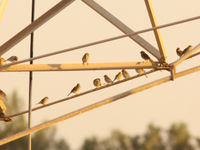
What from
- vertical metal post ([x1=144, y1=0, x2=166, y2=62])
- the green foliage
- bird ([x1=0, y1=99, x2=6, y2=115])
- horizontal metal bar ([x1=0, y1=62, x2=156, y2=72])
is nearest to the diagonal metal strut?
vertical metal post ([x1=144, y1=0, x2=166, y2=62])

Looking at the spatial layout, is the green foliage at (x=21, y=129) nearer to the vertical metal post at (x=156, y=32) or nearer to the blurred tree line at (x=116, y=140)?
the blurred tree line at (x=116, y=140)

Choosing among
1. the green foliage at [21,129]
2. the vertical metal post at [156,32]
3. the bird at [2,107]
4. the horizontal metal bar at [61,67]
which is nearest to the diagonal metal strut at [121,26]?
→ the vertical metal post at [156,32]

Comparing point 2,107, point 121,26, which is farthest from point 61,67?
point 2,107

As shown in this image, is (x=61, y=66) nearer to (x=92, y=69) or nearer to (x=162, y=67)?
(x=92, y=69)

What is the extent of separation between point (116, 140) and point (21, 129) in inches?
483

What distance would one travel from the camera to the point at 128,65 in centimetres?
688

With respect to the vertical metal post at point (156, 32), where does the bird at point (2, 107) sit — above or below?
below

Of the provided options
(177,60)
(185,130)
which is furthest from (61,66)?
(185,130)

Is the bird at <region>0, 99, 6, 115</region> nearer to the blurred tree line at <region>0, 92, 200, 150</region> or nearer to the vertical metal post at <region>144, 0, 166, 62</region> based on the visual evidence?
the vertical metal post at <region>144, 0, 166, 62</region>

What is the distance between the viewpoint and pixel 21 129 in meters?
55.7

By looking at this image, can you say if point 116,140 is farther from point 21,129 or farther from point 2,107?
point 2,107

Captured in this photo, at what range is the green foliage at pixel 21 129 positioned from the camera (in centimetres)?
5396

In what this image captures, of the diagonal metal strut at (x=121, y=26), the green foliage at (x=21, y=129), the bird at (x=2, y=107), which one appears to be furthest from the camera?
the green foliage at (x=21, y=129)

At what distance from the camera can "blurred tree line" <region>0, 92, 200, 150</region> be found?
55188 mm
